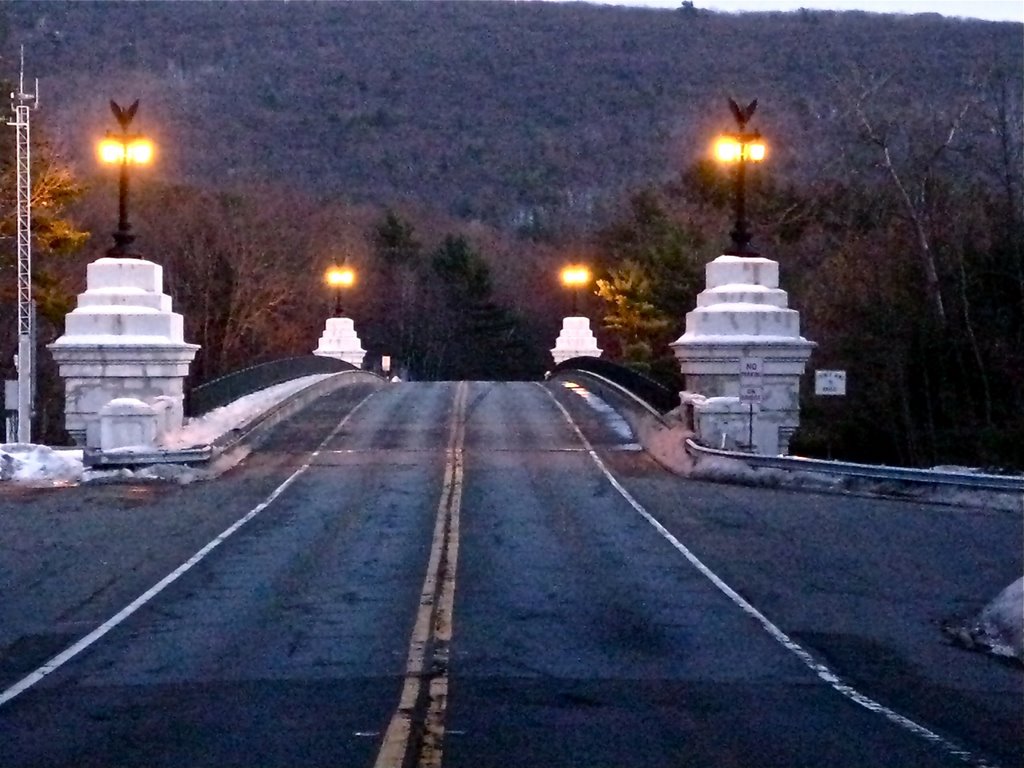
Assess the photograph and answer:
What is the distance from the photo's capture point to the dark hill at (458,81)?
155 m

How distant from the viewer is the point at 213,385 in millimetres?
34594

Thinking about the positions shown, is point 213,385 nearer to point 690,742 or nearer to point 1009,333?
point 1009,333

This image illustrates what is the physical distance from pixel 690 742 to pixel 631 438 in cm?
2532

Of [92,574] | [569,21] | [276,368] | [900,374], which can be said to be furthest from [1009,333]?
[569,21]

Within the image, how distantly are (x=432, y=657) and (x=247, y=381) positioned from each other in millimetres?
27080

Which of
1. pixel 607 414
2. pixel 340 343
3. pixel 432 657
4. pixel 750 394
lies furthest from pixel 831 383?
pixel 340 343

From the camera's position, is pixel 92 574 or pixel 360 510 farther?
pixel 360 510

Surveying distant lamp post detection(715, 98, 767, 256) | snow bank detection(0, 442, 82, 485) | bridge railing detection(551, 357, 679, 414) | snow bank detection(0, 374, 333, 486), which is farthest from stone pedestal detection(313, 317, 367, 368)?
snow bank detection(0, 442, 82, 485)

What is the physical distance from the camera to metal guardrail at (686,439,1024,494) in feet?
74.4

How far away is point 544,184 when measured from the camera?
548ft

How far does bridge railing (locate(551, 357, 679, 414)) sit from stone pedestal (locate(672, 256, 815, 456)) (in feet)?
9.45

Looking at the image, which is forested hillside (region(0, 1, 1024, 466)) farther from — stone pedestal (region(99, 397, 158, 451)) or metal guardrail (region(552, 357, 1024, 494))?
stone pedestal (region(99, 397, 158, 451))

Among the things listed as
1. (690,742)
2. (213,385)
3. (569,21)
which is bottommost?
(690,742)

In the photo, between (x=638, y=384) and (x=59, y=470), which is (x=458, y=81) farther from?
(x=59, y=470)
